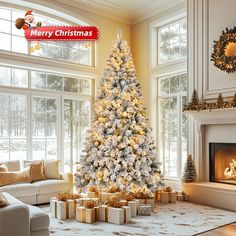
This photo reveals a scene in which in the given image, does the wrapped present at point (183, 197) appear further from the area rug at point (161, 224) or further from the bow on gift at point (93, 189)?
the bow on gift at point (93, 189)

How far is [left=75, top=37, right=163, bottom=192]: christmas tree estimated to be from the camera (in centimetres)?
547

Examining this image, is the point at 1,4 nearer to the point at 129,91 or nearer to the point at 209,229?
the point at 129,91

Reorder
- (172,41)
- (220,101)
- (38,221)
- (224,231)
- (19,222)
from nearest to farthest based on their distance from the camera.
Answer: (19,222), (38,221), (224,231), (220,101), (172,41)

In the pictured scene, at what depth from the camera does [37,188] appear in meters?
5.39

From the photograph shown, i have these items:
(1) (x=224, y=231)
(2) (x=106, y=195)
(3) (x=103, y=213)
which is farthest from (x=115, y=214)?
(1) (x=224, y=231)

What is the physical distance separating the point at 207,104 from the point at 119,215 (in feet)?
8.63

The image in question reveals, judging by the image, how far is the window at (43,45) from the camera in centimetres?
620

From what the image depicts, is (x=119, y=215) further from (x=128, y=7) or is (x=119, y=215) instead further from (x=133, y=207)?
(x=128, y=7)

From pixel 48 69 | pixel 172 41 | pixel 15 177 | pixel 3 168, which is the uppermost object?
pixel 172 41

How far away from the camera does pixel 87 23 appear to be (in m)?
7.11

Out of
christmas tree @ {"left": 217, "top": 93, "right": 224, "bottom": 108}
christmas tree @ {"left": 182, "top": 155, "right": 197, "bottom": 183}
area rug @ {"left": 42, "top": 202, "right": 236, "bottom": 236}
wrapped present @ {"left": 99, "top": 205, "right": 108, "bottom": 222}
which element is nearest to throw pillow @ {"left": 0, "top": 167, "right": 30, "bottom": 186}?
area rug @ {"left": 42, "top": 202, "right": 236, "bottom": 236}

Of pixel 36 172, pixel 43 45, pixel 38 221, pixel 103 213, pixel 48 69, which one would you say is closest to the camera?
pixel 38 221

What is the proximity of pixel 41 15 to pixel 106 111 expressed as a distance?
2.67 m

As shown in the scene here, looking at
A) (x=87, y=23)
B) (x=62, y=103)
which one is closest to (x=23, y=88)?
(x=62, y=103)
